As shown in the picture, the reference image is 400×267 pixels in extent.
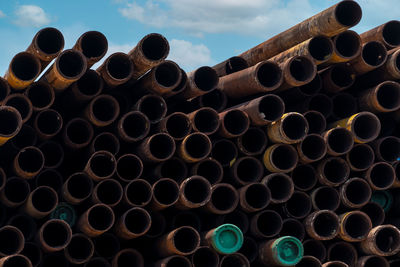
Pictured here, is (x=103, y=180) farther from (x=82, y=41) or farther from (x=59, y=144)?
(x=82, y=41)

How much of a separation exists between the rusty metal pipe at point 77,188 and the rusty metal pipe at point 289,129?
175 cm

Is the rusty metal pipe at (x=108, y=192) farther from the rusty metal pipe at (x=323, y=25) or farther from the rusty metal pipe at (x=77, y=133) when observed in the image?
the rusty metal pipe at (x=323, y=25)

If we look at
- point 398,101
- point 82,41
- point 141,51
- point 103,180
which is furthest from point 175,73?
point 398,101

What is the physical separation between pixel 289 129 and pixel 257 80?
0.57 m

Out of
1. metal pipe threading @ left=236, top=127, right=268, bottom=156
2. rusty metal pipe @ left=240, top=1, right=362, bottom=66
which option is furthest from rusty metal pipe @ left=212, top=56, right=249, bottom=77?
metal pipe threading @ left=236, top=127, right=268, bottom=156

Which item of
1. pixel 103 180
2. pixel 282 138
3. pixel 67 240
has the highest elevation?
pixel 282 138

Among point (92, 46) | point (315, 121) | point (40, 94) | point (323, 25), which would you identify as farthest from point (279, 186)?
point (40, 94)

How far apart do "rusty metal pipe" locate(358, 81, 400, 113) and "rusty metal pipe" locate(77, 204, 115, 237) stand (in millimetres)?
2770

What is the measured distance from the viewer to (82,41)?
17.4 feet

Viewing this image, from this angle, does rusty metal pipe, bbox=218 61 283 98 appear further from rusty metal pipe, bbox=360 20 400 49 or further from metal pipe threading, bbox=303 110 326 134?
rusty metal pipe, bbox=360 20 400 49

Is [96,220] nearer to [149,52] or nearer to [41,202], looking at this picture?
[41,202]

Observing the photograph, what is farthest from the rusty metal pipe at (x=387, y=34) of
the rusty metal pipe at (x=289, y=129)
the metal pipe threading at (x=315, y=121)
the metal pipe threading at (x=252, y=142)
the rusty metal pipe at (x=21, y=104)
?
the rusty metal pipe at (x=21, y=104)

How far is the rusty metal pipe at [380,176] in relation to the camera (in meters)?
5.46

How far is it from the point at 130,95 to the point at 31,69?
41.9 inches
